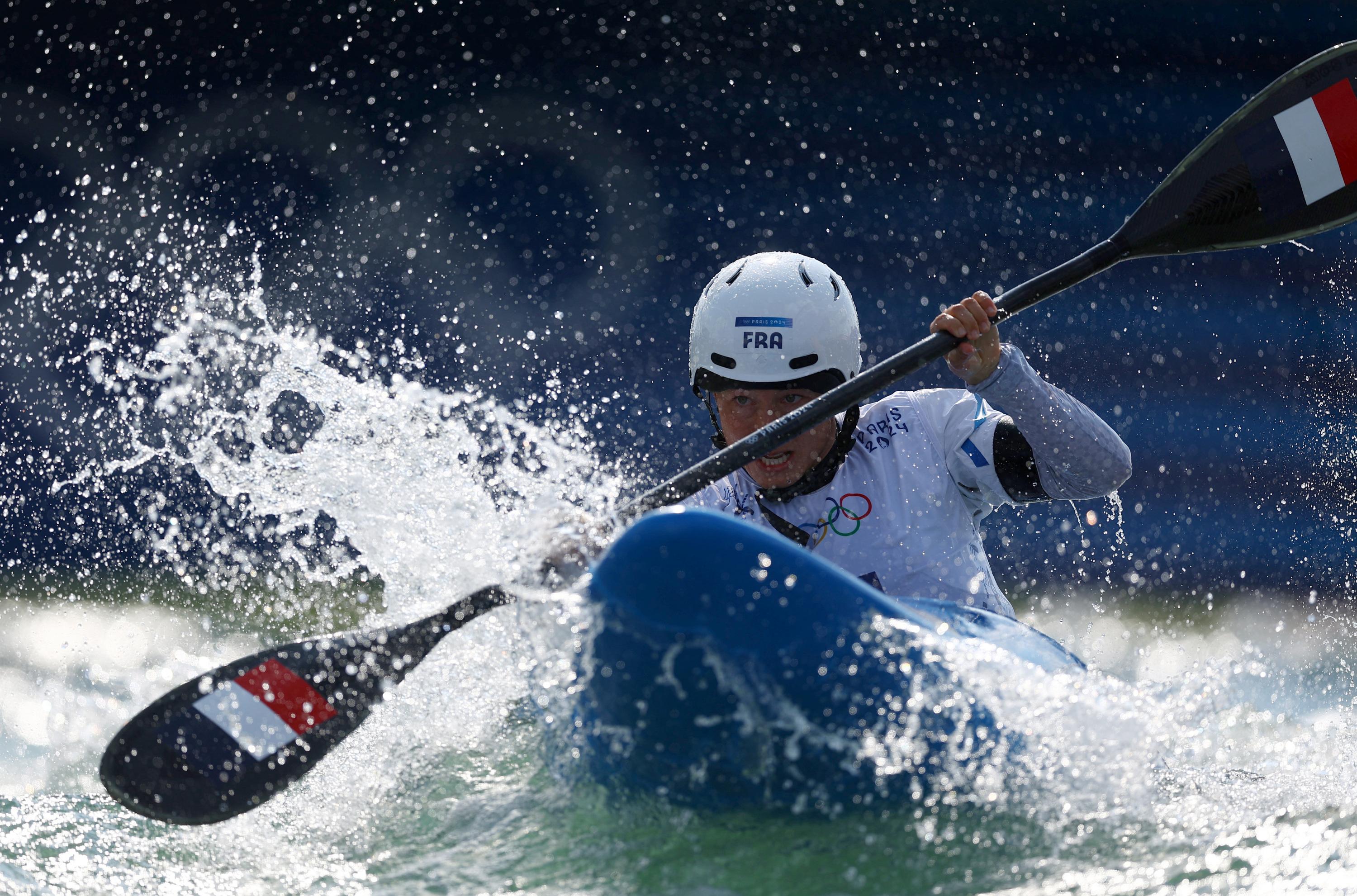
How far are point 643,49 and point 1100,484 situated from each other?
393 cm

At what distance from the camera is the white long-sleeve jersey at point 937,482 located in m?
2.40

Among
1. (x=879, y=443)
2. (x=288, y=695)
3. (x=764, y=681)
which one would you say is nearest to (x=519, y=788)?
(x=288, y=695)

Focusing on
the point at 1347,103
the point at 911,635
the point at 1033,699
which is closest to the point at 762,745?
the point at 911,635

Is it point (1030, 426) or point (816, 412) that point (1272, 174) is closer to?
point (1030, 426)

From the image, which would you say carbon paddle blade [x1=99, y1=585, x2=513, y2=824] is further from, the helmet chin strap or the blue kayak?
the helmet chin strap

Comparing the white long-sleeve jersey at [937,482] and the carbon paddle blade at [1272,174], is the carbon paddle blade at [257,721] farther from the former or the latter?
the carbon paddle blade at [1272,174]

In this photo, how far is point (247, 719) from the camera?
2.15m

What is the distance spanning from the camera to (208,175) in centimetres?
535

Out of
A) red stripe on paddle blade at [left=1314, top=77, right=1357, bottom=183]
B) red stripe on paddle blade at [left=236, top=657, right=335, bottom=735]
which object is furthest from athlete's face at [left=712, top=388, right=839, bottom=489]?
red stripe on paddle blade at [left=1314, top=77, right=1357, bottom=183]

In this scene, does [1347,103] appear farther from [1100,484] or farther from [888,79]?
[888,79]

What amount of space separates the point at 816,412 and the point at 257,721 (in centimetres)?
119

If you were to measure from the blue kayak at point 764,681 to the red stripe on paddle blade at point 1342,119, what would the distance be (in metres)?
1.56

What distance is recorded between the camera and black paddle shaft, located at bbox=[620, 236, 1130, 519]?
89.7 inches

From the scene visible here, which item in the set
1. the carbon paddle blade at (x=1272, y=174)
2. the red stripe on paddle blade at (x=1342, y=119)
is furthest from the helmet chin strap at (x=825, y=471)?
the red stripe on paddle blade at (x=1342, y=119)
